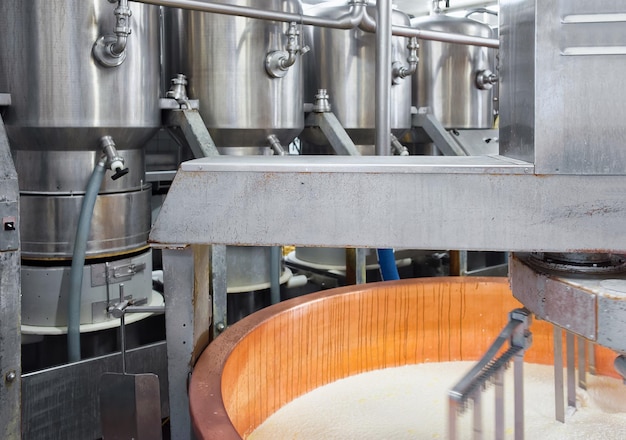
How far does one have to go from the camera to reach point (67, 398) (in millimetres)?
1739

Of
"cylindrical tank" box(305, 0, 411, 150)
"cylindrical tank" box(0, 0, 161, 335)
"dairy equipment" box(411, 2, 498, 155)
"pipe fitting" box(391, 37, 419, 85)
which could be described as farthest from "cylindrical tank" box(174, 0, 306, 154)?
"dairy equipment" box(411, 2, 498, 155)

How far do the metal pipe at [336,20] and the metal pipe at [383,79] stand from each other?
12.1 inches

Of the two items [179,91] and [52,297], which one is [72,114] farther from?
[52,297]

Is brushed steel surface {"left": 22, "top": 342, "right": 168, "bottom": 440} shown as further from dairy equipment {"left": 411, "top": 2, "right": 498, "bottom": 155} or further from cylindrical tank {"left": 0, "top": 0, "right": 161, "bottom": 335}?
dairy equipment {"left": 411, "top": 2, "right": 498, "bottom": 155}

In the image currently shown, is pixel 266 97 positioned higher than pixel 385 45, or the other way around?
pixel 385 45

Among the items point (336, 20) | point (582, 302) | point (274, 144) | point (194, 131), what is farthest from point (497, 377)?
point (336, 20)

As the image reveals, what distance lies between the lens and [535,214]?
0.73 meters

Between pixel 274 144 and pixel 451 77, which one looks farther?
pixel 451 77

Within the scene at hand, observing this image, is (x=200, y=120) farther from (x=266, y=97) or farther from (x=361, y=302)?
(x=361, y=302)

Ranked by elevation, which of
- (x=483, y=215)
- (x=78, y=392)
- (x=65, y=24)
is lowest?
(x=78, y=392)

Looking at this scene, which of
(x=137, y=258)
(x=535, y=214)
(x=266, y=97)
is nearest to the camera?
(x=535, y=214)

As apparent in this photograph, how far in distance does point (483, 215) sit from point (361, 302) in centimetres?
79

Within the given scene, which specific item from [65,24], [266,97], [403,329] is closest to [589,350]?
[403,329]

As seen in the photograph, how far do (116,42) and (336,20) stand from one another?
0.95m
